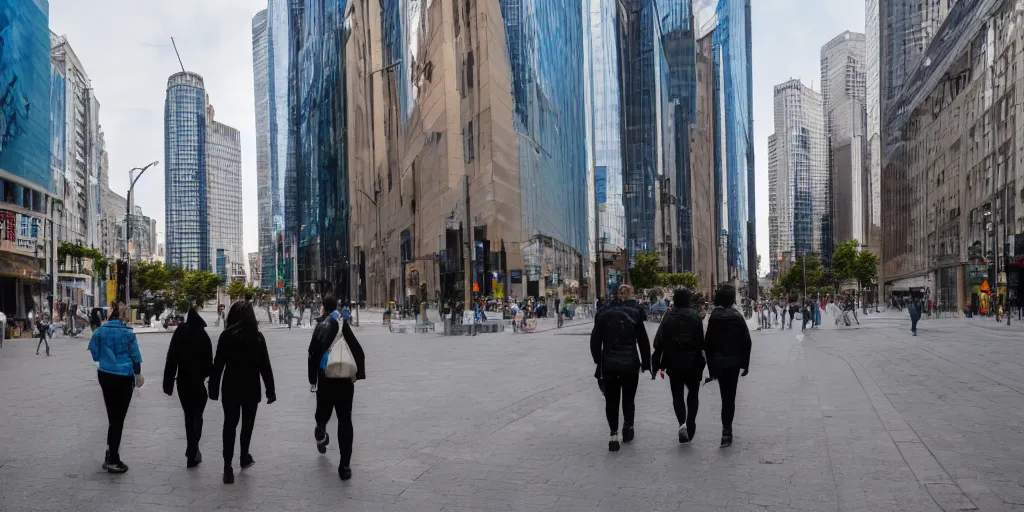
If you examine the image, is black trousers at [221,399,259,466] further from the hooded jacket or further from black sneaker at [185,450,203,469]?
the hooded jacket

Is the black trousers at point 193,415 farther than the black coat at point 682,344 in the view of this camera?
No

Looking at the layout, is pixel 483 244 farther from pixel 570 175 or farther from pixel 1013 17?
pixel 1013 17

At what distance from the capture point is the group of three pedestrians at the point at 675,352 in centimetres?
814

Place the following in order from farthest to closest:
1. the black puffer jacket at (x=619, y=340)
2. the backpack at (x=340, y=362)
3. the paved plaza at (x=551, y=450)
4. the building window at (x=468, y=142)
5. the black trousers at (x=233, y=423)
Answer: the building window at (x=468, y=142), the black puffer jacket at (x=619, y=340), the backpack at (x=340, y=362), the black trousers at (x=233, y=423), the paved plaza at (x=551, y=450)

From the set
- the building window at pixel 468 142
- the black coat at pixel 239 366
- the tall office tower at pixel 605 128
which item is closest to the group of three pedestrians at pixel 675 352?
the black coat at pixel 239 366

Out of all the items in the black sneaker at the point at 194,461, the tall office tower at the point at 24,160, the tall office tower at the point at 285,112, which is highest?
the tall office tower at the point at 285,112

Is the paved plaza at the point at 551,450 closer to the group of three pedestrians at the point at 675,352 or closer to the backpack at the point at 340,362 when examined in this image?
the group of three pedestrians at the point at 675,352

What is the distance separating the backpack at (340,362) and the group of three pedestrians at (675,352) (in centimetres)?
244

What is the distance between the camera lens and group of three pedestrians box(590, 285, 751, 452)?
8.14 meters

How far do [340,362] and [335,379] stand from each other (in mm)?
201

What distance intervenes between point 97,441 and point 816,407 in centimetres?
875

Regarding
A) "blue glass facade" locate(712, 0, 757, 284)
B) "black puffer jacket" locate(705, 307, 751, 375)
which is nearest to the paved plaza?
"black puffer jacket" locate(705, 307, 751, 375)

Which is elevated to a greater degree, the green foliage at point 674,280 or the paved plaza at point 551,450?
the green foliage at point 674,280

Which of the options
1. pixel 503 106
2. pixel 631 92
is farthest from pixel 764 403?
pixel 631 92
